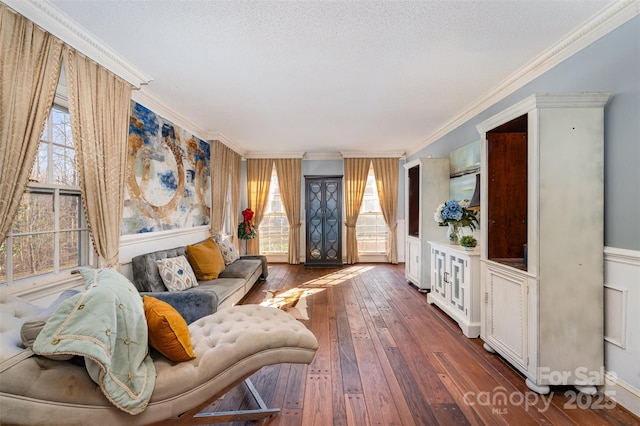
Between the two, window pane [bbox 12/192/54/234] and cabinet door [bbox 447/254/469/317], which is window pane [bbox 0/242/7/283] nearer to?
window pane [bbox 12/192/54/234]

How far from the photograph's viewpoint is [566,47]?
2.13 m

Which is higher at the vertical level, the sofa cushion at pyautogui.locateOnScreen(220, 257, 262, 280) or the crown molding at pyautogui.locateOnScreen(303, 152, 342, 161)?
the crown molding at pyautogui.locateOnScreen(303, 152, 342, 161)

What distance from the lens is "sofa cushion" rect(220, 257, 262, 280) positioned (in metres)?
3.76

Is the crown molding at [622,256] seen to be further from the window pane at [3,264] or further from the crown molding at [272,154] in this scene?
the crown molding at [272,154]

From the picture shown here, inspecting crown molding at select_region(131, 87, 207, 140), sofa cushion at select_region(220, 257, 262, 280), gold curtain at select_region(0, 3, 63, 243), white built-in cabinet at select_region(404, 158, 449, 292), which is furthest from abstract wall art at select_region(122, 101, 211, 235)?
white built-in cabinet at select_region(404, 158, 449, 292)

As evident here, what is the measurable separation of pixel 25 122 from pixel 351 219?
5415mm

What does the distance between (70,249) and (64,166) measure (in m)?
0.69

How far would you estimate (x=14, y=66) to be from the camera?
159 cm

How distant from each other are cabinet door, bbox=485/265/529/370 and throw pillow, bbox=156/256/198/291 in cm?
306

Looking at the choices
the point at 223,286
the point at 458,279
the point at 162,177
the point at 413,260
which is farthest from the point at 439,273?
the point at 162,177

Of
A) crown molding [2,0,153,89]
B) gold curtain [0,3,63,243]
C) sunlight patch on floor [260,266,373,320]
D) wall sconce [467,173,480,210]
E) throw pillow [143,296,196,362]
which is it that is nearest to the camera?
throw pillow [143,296,196,362]

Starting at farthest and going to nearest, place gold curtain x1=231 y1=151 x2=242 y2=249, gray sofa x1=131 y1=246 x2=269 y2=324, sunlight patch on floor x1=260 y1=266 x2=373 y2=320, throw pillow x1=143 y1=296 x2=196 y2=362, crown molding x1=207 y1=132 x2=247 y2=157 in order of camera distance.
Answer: gold curtain x1=231 y1=151 x2=242 y2=249 → crown molding x1=207 y1=132 x2=247 y2=157 → sunlight patch on floor x1=260 y1=266 x2=373 y2=320 → gray sofa x1=131 y1=246 x2=269 y2=324 → throw pillow x1=143 y1=296 x2=196 y2=362

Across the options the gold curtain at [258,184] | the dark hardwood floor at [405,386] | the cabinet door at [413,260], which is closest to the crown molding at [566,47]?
the cabinet door at [413,260]

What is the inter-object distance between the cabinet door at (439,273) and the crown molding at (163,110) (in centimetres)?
393
